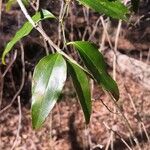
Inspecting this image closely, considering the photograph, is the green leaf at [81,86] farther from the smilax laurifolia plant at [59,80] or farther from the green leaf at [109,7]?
the green leaf at [109,7]

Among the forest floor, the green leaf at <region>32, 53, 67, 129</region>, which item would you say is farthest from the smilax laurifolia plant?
the forest floor

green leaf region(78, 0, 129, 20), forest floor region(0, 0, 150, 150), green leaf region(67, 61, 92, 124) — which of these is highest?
green leaf region(78, 0, 129, 20)

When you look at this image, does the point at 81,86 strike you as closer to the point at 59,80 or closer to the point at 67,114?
the point at 59,80

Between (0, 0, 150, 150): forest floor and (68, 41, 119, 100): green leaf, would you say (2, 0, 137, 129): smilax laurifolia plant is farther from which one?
(0, 0, 150, 150): forest floor

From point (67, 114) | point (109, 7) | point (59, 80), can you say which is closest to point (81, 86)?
point (59, 80)

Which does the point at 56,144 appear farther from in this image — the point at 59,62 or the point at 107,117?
the point at 59,62

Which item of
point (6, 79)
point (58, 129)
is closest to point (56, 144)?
point (58, 129)

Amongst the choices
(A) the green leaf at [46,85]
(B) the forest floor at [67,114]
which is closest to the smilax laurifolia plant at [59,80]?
(A) the green leaf at [46,85]
